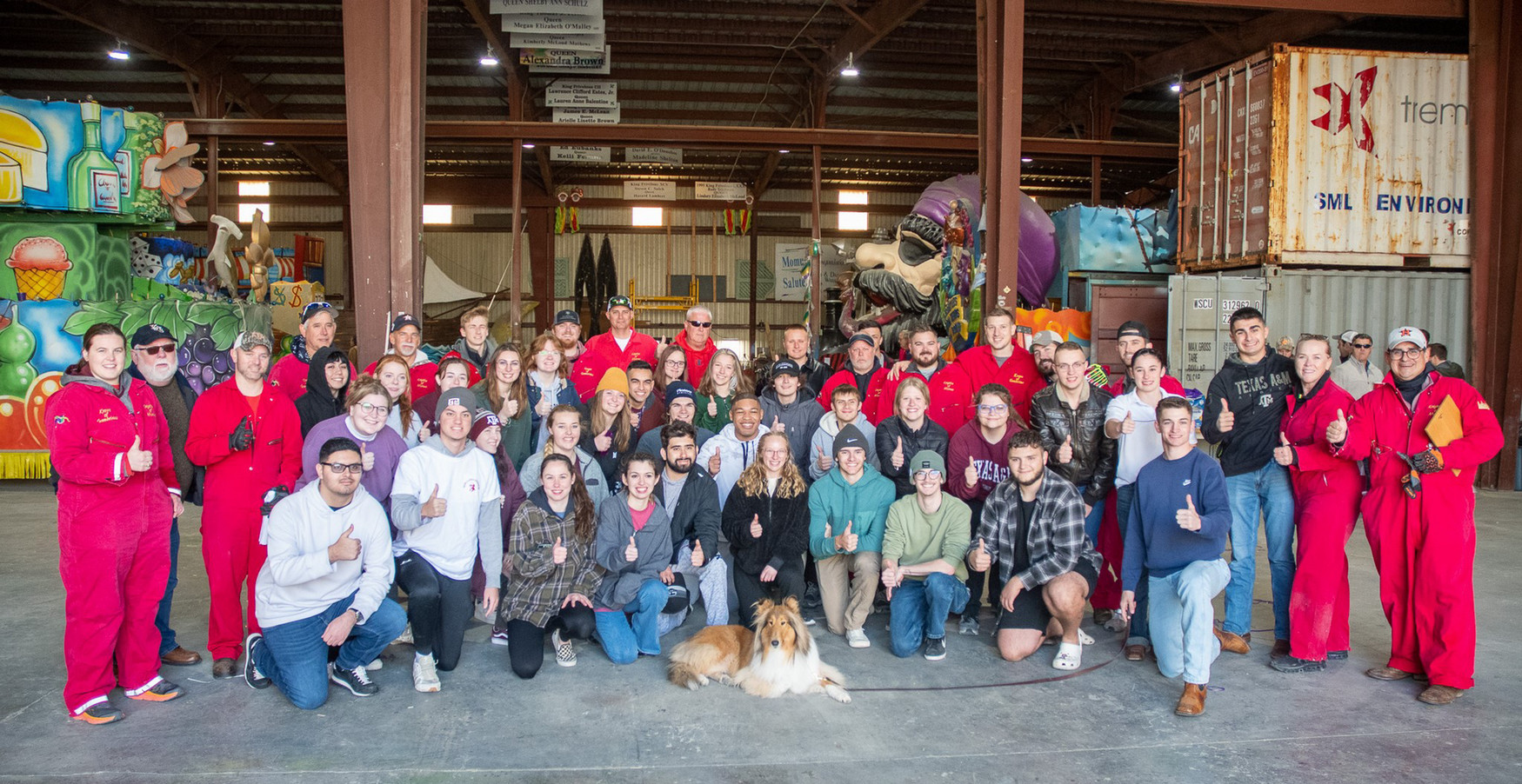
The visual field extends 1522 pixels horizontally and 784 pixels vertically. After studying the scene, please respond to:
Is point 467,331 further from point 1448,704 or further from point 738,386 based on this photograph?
point 1448,704

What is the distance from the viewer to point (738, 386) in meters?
6.61

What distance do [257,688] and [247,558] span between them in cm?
65

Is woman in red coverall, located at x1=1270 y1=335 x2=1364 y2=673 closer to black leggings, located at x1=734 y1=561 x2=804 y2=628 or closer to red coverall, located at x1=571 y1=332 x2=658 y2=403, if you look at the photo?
black leggings, located at x1=734 y1=561 x2=804 y2=628

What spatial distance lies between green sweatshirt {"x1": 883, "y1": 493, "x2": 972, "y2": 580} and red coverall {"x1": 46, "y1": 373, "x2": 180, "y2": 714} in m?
3.59

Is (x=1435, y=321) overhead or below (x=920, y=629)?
overhead

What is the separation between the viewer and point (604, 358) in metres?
7.26

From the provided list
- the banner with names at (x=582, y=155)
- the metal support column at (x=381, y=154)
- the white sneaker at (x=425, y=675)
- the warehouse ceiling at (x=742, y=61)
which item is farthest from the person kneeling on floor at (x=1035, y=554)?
the banner with names at (x=582, y=155)

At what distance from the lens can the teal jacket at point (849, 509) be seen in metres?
5.36

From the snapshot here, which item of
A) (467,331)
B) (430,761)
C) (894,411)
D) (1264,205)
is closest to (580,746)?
(430,761)

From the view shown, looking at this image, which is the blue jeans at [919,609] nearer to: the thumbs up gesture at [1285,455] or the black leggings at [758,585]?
the black leggings at [758,585]

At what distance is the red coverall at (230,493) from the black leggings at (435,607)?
736 millimetres

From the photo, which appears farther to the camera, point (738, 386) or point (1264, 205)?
point (1264, 205)

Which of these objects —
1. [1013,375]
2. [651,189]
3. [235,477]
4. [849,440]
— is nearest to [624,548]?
[849,440]

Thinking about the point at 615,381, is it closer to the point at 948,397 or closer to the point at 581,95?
the point at 948,397
